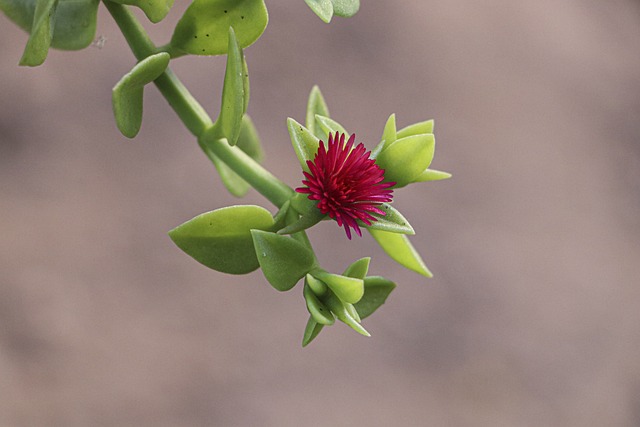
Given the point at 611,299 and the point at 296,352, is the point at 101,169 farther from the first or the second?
the point at 611,299

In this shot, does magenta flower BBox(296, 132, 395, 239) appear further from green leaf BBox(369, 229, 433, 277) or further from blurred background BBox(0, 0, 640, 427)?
blurred background BBox(0, 0, 640, 427)

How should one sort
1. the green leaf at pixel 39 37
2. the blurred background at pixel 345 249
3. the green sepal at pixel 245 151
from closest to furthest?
the green leaf at pixel 39 37, the green sepal at pixel 245 151, the blurred background at pixel 345 249

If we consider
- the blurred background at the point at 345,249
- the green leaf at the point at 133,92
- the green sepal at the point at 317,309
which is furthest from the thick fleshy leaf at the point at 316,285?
the blurred background at the point at 345,249

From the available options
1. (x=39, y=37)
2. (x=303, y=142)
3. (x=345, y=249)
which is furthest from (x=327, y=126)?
(x=345, y=249)

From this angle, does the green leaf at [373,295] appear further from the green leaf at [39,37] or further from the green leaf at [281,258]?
the green leaf at [39,37]

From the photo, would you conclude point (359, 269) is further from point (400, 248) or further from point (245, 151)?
point (245, 151)

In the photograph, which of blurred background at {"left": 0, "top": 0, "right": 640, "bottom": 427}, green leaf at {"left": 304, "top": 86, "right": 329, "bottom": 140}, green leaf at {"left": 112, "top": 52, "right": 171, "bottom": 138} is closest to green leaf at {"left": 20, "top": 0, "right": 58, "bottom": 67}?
green leaf at {"left": 112, "top": 52, "right": 171, "bottom": 138}

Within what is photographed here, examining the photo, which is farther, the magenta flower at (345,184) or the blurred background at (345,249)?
the blurred background at (345,249)
